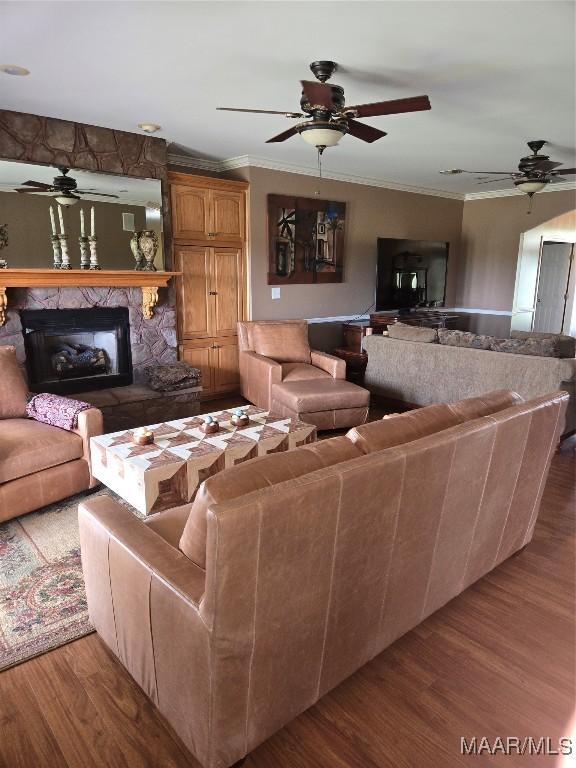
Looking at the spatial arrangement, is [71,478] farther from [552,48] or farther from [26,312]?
[552,48]

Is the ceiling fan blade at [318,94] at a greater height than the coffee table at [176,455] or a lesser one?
greater

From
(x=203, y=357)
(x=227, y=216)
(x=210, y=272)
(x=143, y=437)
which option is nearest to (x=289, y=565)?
(x=143, y=437)

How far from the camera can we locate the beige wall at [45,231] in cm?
381

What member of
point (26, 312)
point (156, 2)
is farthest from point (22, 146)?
point (156, 2)

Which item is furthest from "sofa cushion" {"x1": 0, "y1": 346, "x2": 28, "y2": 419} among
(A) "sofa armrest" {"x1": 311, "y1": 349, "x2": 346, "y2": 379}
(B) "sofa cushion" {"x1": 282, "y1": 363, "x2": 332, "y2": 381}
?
(A) "sofa armrest" {"x1": 311, "y1": 349, "x2": 346, "y2": 379}

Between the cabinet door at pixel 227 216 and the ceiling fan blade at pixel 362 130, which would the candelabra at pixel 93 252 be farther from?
the ceiling fan blade at pixel 362 130

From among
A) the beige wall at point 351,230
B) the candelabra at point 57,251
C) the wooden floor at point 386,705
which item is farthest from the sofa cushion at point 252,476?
the beige wall at point 351,230

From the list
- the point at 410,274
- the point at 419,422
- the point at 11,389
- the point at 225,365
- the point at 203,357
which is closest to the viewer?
the point at 419,422

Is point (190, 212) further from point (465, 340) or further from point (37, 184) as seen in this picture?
point (465, 340)

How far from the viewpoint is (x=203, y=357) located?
205 inches

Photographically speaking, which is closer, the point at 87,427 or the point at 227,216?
the point at 87,427

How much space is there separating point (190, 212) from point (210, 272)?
605mm

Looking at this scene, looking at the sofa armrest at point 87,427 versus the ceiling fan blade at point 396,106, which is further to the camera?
the sofa armrest at point 87,427

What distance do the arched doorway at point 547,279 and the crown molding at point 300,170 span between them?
679mm
